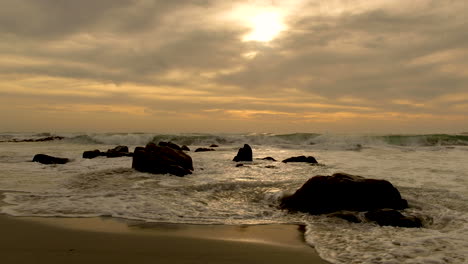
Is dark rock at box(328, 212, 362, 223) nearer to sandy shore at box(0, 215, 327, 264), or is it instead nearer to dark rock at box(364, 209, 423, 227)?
dark rock at box(364, 209, 423, 227)

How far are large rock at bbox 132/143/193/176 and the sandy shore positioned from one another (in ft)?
17.9

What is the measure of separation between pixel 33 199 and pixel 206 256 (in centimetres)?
484

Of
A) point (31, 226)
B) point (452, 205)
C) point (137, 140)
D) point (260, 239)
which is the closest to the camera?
point (260, 239)

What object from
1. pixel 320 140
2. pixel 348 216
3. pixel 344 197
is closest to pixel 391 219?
pixel 348 216

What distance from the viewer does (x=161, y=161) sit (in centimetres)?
1133

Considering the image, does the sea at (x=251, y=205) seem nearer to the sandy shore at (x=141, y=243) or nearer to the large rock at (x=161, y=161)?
the sandy shore at (x=141, y=243)

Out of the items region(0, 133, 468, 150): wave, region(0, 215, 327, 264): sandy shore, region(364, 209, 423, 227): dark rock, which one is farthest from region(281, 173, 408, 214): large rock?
region(0, 133, 468, 150): wave

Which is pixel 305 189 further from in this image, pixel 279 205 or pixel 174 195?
pixel 174 195

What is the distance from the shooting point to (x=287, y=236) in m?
4.89

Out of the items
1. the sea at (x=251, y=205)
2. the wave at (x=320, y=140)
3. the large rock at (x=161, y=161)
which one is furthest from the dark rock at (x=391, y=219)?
the wave at (x=320, y=140)

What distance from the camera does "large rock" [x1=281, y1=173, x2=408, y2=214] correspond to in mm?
6418

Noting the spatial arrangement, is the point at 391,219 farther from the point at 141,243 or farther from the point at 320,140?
the point at 320,140

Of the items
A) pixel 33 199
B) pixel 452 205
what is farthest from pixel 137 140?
pixel 452 205

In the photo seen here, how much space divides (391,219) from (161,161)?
761 cm
